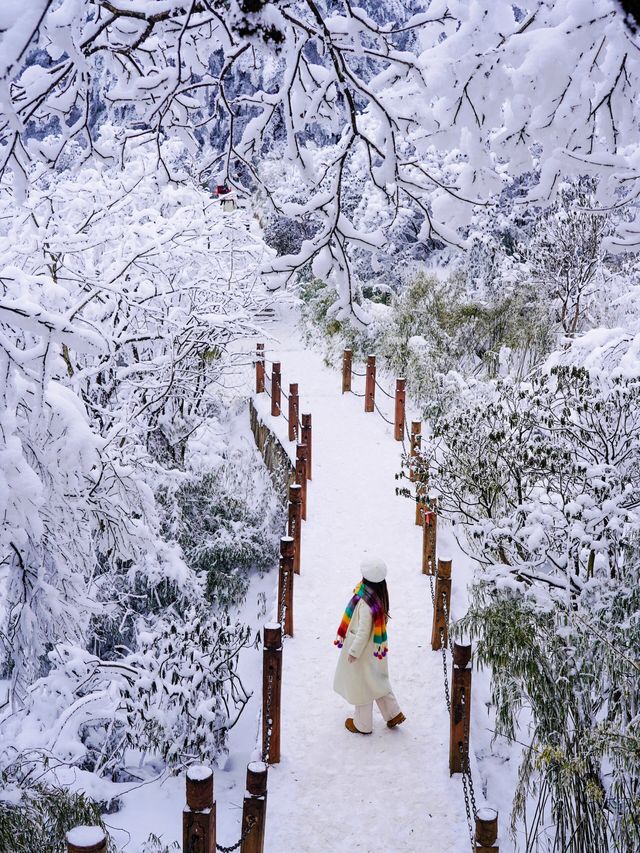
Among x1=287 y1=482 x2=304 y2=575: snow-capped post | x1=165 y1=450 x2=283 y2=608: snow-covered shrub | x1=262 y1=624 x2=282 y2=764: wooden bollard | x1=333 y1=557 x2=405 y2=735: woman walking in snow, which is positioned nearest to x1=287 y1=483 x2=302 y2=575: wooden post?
x1=287 y1=482 x2=304 y2=575: snow-capped post

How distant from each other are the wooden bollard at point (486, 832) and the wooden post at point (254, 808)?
112cm

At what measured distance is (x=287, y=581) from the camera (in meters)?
6.49

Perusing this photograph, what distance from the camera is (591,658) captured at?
188 inches

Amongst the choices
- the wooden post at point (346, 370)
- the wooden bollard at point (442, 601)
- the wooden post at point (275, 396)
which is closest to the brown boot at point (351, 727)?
the wooden bollard at point (442, 601)

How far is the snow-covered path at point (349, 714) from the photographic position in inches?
174

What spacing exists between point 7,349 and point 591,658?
383 cm

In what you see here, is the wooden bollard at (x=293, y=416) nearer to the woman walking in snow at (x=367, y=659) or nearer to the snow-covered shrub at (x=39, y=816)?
the woman walking in snow at (x=367, y=659)

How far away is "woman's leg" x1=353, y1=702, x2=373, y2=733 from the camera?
17.1 ft

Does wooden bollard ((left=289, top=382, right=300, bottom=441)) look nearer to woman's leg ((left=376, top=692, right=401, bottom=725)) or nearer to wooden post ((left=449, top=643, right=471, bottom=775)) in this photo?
woman's leg ((left=376, top=692, right=401, bottom=725))

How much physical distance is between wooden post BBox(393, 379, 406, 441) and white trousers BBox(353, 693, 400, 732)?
254 inches

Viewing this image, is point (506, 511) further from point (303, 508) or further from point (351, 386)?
point (351, 386)

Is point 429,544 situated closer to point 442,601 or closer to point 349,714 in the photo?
point 442,601

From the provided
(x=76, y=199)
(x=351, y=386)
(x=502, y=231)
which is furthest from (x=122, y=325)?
(x=502, y=231)

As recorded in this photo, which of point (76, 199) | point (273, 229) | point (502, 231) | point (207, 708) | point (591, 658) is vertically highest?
point (273, 229)
